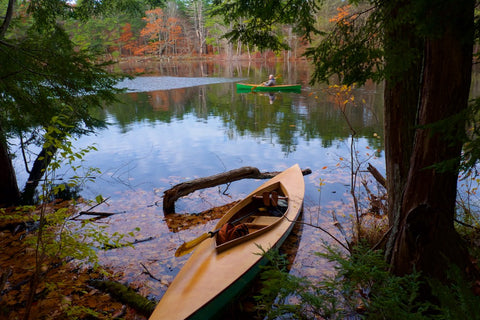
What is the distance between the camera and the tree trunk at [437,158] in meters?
2.29

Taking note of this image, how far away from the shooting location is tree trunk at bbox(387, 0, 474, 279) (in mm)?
2295

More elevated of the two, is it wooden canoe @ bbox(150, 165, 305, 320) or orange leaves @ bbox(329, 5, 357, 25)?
orange leaves @ bbox(329, 5, 357, 25)

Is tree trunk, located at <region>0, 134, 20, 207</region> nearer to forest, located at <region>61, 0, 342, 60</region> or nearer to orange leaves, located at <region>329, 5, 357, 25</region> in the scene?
orange leaves, located at <region>329, 5, 357, 25</region>

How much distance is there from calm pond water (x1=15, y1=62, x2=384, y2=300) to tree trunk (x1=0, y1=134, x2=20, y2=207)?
1.49m

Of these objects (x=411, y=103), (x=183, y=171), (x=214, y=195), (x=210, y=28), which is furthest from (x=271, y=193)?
(x=210, y=28)

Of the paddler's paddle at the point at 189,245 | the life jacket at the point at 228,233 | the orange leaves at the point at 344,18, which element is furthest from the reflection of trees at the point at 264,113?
the paddler's paddle at the point at 189,245

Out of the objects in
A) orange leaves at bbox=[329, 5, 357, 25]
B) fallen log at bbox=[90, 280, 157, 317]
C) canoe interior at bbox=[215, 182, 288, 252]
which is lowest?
fallen log at bbox=[90, 280, 157, 317]

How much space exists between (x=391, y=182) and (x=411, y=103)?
95cm

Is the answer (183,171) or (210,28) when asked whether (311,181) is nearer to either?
(183,171)

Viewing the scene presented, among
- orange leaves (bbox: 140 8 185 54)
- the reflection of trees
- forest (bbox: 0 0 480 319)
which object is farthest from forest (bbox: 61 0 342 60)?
forest (bbox: 0 0 480 319)

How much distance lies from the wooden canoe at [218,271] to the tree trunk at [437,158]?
1.57 meters

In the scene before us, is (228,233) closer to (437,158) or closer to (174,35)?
(437,158)

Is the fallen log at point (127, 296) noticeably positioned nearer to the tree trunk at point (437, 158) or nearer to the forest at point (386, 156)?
the forest at point (386, 156)

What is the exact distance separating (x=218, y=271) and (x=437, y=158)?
8.82 feet
